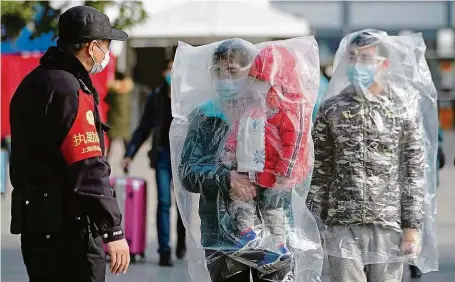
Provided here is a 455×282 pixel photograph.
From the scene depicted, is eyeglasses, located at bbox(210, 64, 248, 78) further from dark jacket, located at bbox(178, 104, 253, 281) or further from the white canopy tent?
the white canopy tent

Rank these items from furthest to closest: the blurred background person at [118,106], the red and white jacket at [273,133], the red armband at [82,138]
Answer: the blurred background person at [118,106] → the red and white jacket at [273,133] → the red armband at [82,138]

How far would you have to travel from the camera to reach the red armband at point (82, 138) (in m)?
3.52

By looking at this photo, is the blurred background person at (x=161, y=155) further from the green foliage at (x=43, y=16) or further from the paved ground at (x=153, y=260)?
the green foliage at (x=43, y=16)

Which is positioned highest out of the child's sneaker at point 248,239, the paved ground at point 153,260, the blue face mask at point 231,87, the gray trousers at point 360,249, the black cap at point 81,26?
the black cap at point 81,26

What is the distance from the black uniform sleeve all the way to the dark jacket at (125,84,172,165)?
4.12 metres

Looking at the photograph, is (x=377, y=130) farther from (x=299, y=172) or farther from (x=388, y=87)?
(x=299, y=172)

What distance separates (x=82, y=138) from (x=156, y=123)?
14.2ft

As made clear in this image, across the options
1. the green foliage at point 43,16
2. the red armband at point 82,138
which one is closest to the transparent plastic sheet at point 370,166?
the red armband at point 82,138

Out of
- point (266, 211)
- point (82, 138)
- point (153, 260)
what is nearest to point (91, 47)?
point (82, 138)

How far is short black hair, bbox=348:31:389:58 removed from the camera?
4.70 meters

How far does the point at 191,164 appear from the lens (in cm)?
416

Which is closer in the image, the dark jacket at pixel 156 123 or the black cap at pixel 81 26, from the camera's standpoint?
the black cap at pixel 81 26

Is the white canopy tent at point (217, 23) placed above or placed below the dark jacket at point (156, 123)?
above

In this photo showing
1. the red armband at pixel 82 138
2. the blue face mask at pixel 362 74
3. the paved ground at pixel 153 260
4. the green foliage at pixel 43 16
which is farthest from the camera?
the green foliage at pixel 43 16
